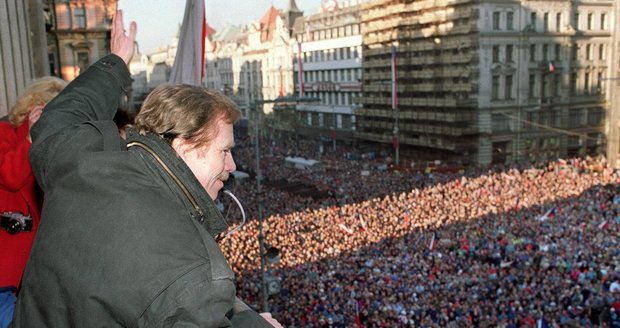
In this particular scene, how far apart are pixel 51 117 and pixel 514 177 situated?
115 ft

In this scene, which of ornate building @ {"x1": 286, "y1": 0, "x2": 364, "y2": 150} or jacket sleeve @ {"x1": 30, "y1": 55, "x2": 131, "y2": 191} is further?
ornate building @ {"x1": 286, "y1": 0, "x2": 364, "y2": 150}

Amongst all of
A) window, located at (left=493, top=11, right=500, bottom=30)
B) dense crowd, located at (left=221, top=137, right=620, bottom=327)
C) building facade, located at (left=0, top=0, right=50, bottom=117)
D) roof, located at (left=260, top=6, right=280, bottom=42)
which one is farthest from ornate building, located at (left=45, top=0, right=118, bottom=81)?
roof, located at (left=260, top=6, right=280, bottom=42)

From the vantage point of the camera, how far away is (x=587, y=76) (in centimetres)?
5391

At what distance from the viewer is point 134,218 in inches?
55.2

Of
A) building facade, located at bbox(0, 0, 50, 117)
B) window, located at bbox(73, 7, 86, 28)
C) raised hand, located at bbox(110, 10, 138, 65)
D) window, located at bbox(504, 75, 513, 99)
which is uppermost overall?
window, located at bbox(73, 7, 86, 28)

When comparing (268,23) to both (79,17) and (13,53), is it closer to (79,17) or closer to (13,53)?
(79,17)

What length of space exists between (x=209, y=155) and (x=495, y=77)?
50477 mm

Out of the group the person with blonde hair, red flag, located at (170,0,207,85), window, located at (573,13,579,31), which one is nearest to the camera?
the person with blonde hair

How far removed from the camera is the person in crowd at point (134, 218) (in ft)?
4.41

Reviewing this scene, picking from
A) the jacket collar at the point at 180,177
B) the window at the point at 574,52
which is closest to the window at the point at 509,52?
the window at the point at 574,52

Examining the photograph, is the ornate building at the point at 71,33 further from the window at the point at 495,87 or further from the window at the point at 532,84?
the window at the point at 532,84

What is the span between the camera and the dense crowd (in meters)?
15.0

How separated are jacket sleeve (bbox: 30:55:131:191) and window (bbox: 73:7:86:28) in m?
33.5

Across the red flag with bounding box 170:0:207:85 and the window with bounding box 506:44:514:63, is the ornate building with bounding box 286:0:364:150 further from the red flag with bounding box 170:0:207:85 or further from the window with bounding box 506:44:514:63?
the red flag with bounding box 170:0:207:85
